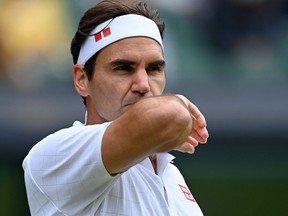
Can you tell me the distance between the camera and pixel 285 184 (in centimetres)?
593

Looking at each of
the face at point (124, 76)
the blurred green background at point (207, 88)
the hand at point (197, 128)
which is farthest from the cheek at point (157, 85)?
the blurred green background at point (207, 88)

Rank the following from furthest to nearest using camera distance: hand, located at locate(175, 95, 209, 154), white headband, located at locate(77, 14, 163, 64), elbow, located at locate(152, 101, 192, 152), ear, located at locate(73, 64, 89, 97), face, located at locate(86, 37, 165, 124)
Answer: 1. ear, located at locate(73, 64, 89, 97)
2. white headband, located at locate(77, 14, 163, 64)
3. face, located at locate(86, 37, 165, 124)
4. hand, located at locate(175, 95, 209, 154)
5. elbow, located at locate(152, 101, 192, 152)

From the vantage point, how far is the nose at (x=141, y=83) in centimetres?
279

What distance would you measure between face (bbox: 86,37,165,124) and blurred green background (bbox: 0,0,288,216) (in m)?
2.92

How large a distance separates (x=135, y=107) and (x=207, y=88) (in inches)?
154

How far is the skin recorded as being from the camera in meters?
2.27

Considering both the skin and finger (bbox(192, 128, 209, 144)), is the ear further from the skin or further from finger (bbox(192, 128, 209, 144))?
finger (bbox(192, 128, 209, 144))

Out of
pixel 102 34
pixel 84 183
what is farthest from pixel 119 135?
pixel 102 34

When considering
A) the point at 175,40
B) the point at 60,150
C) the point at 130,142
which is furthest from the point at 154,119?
the point at 175,40

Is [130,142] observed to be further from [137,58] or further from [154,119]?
[137,58]

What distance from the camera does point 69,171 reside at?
2594 mm

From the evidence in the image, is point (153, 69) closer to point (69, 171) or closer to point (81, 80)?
point (81, 80)

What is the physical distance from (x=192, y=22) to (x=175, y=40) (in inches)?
9.3

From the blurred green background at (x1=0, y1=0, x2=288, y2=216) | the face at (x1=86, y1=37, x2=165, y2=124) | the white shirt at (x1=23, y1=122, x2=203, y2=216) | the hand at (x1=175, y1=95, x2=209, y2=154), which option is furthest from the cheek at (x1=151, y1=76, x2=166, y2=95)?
the blurred green background at (x1=0, y1=0, x2=288, y2=216)
